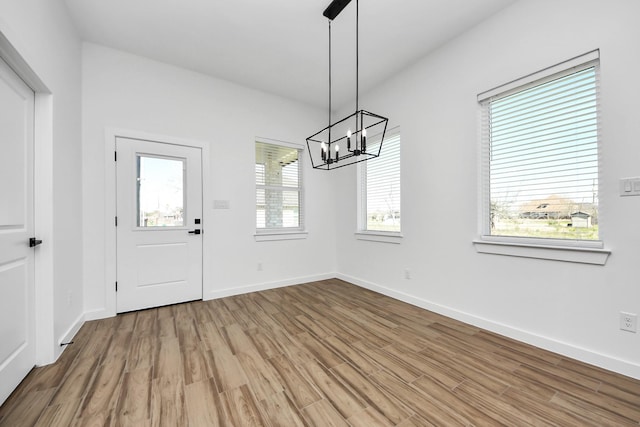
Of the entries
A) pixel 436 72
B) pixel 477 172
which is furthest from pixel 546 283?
pixel 436 72

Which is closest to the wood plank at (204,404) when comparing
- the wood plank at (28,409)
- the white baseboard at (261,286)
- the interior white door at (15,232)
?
the wood plank at (28,409)

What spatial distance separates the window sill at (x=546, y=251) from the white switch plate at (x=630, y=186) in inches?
16.3

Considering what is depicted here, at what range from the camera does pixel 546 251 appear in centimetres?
210

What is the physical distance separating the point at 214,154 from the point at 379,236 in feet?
8.35

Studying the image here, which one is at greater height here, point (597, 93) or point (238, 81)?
point (238, 81)

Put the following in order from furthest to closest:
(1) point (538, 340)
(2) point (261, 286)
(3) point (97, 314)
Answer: (2) point (261, 286), (3) point (97, 314), (1) point (538, 340)

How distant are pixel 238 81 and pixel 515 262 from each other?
390 centimetres

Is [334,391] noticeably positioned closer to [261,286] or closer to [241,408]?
[241,408]

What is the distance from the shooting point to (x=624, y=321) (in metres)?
1.76

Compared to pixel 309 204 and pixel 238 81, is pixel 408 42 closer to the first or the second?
pixel 238 81

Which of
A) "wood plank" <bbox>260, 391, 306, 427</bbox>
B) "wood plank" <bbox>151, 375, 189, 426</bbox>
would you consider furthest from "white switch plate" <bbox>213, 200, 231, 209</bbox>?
"wood plank" <bbox>260, 391, 306, 427</bbox>

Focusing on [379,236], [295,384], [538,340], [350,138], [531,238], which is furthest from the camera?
[379,236]

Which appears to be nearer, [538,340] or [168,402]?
[168,402]

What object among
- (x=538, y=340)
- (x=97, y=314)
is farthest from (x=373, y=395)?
(x=97, y=314)
